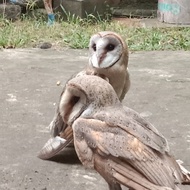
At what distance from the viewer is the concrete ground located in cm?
343

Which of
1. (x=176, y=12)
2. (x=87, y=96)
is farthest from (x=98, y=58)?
(x=176, y=12)

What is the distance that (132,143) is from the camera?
265 cm

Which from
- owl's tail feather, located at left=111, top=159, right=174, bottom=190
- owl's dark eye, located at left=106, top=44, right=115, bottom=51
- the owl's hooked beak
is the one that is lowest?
owl's tail feather, located at left=111, top=159, right=174, bottom=190

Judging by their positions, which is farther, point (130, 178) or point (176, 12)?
point (176, 12)

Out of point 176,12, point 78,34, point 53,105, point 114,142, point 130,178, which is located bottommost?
point 176,12

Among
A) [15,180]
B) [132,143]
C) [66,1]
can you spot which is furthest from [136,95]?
[66,1]

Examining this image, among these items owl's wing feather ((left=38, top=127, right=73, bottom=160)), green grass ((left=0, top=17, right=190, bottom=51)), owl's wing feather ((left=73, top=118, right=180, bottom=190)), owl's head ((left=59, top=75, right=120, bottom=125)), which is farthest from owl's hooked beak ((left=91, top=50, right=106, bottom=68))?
green grass ((left=0, top=17, right=190, bottom=51))

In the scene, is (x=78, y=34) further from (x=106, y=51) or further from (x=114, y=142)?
(x=114, y=142)

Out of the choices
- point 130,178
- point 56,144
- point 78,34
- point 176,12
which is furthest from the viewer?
point 176,12

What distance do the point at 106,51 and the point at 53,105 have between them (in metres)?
1.22

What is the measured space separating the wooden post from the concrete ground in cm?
237

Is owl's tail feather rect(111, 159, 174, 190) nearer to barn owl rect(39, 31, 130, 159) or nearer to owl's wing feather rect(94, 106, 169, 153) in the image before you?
owl's wing feather rect(94, 106, 169, 153)

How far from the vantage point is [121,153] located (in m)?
2.61

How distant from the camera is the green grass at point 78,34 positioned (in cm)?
715
